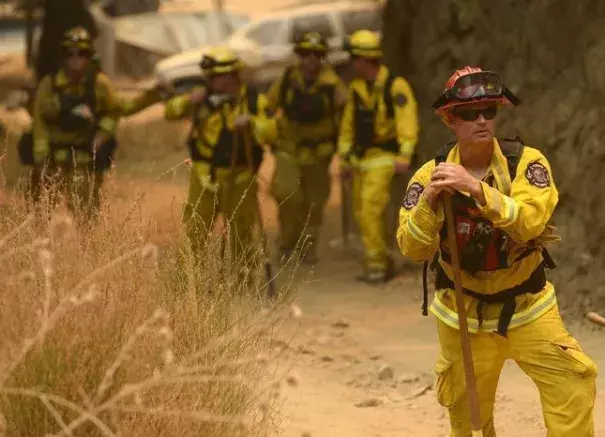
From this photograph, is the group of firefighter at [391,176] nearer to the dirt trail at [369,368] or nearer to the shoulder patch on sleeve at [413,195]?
the shoulder patch on sleeve at [413,195]

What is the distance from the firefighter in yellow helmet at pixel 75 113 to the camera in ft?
38.4

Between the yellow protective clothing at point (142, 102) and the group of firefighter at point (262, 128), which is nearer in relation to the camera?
the group of firefighter at point (262, 128)

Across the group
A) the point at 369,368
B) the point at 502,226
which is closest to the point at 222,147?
the point at 369,368

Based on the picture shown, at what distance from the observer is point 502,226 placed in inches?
230

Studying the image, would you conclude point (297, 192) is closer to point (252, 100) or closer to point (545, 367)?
point (252, 100)

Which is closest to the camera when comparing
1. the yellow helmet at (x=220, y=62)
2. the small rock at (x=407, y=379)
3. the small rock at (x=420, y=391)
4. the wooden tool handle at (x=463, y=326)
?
the wooden tool handle at (x=463, y=326)

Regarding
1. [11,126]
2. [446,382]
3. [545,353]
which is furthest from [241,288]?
[11,126]

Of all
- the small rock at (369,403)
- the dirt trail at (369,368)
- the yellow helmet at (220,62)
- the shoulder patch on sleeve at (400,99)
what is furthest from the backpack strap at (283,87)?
the small rock at (369,403)

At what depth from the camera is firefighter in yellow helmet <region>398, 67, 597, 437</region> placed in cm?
601

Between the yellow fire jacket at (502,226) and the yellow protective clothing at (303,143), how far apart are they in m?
5.71

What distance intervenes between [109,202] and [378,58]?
5623mm

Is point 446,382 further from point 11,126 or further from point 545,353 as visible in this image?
point 11,126

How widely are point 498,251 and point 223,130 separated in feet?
17.2

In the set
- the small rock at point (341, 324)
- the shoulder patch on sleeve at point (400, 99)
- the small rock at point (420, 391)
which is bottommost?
the small rock at point (341, 324)
